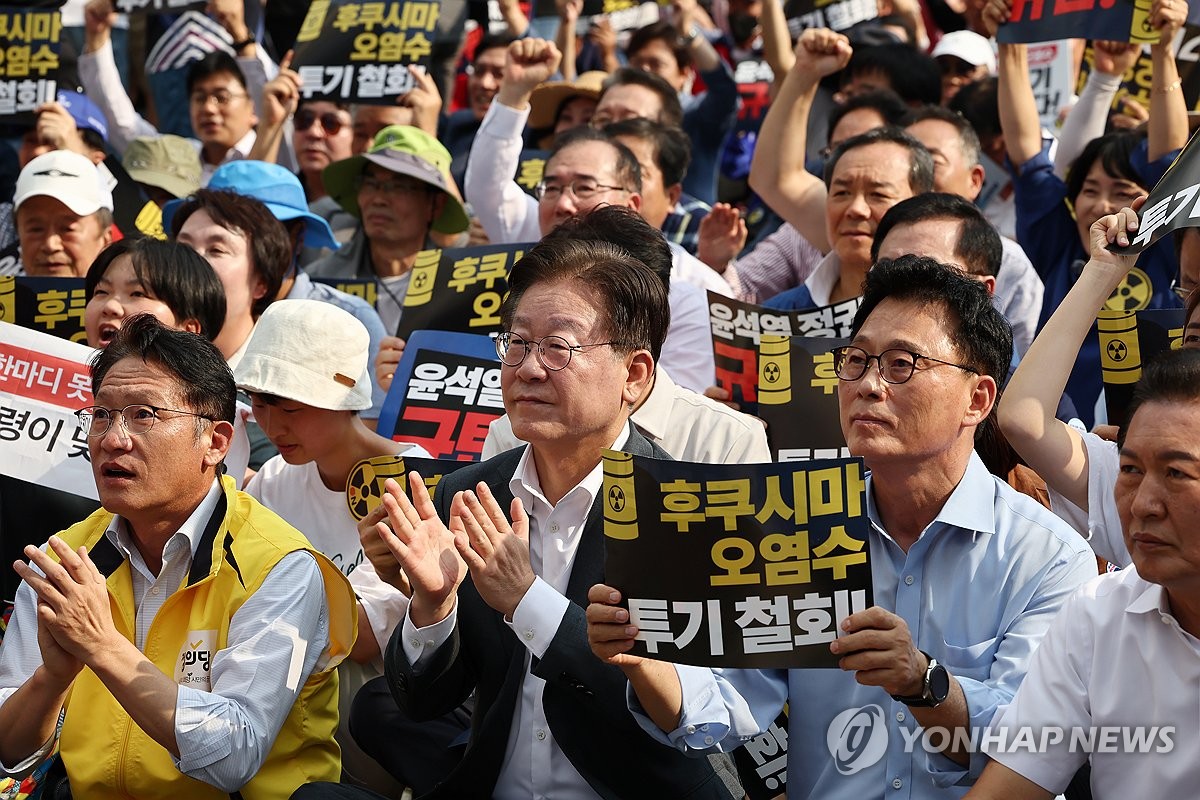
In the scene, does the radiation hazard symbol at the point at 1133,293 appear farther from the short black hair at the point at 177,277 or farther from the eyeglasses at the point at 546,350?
the short black hair at the point at 177,277

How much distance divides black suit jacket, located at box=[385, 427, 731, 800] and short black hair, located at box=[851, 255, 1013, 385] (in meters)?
0.82

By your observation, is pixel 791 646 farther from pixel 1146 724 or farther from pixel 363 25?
pixel 363 25

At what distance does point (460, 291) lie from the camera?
6.05 metres

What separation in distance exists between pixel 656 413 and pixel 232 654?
Answer: 155cm

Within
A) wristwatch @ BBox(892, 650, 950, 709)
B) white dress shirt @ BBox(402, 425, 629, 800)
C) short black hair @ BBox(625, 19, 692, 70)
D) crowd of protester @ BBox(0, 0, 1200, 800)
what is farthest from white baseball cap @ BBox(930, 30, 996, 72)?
wristwatch @ BBox(892, 650, 950, 709)

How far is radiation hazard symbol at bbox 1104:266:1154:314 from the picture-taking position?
20.4 feet

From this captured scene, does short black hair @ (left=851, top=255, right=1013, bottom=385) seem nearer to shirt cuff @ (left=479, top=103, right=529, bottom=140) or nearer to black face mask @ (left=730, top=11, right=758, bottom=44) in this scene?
shirt cuff @ (left=479, top=103, right=529, bottom=140)

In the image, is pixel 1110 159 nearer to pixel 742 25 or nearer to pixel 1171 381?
pixel 1171 381

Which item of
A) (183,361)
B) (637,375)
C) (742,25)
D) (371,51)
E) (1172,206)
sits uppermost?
(1172,206)

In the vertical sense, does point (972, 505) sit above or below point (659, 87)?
below

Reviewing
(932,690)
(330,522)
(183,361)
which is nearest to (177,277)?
(330,522)

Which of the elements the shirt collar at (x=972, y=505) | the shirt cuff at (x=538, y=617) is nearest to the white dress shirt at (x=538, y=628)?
the shirt cuff at (x=538, y=617)

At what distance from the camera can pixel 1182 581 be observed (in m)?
Answer: 3.10

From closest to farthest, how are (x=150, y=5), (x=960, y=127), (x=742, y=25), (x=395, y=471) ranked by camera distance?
(x=395, y=471)
(x=960, y=127)
(x=150, y=5)
(x=742, y=25)
